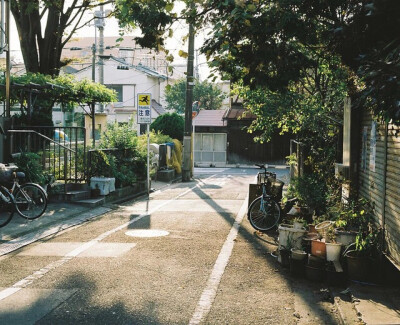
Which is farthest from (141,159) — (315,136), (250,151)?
(250,151)

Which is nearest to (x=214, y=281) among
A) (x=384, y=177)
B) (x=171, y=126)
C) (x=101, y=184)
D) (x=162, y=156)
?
(x=384, y=177)

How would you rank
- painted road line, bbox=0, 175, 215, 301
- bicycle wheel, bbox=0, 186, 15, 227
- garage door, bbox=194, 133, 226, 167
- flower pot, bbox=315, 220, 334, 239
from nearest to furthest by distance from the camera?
painted road line, bbox=0, 175, 215, 301, flower pot, bbox=315, 220, 334, 239, bicycle wheel, bbox=0, 186, 15, 227, garage door, bbox=194, 133, 226, 167

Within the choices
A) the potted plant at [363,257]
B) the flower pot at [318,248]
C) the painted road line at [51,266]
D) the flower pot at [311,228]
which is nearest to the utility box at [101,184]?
the painted road line at [51,266]

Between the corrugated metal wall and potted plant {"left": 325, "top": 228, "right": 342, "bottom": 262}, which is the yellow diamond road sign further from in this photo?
potted plant {"left": 325, "top": 228, "right": 342, "bottom": 262}

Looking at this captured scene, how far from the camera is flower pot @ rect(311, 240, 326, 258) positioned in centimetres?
729

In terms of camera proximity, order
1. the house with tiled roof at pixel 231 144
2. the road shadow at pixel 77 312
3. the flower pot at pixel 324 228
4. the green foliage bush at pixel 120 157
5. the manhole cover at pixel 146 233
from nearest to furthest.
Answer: the road shadow at pixel 77 312, the flower pot at pixel 324 228, the manhole cover at pixel 146 233, the green foliage bush at pixel 120 157, the house with tiled roof at pixel 231 144

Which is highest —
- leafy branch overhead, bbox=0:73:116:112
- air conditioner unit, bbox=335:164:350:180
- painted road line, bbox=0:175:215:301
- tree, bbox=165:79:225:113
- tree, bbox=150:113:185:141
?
tree, bbox=165:79:225:113

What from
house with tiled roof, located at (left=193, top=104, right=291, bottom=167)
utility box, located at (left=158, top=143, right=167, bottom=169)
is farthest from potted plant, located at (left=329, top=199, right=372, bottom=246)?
house with tiled roof, located at (left=193, top=104, right=291, bottom=167)

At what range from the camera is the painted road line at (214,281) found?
5.61 m

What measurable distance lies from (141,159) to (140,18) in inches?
409

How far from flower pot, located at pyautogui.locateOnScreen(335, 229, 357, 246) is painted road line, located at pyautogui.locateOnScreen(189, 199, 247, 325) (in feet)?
5.83

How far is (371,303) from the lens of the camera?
5941 mm

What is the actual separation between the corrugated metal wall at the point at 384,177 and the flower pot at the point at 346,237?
439 mm

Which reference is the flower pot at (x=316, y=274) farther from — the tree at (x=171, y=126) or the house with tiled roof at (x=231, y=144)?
the house with tiled roof at (x=231, y=144)
